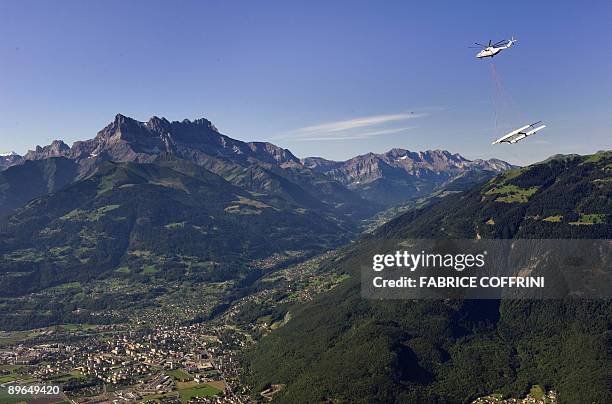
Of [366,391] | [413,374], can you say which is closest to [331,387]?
[366,391]

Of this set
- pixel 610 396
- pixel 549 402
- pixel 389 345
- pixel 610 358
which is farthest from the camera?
pixel 389 345

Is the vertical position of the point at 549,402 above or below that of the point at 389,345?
below

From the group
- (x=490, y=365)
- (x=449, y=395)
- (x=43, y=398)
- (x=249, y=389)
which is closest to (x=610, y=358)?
(x=490, y=365)

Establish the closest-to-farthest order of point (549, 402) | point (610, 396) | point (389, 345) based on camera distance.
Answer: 1. point (610, 396)
2. point (549, 402)
3. point (389, 345)

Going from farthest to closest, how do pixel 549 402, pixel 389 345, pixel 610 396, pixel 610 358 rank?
pixel 389 345 < pixel 610 358 < pixel 549 402 < pixel 610 396

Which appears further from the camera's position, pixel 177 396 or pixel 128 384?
pixel 128 384

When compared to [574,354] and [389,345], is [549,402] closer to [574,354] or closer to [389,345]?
[574,354]

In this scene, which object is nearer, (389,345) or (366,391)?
(366,391)

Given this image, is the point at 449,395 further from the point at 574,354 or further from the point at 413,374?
the point at 574,354

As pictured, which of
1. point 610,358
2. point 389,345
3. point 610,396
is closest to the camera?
point 610,396
